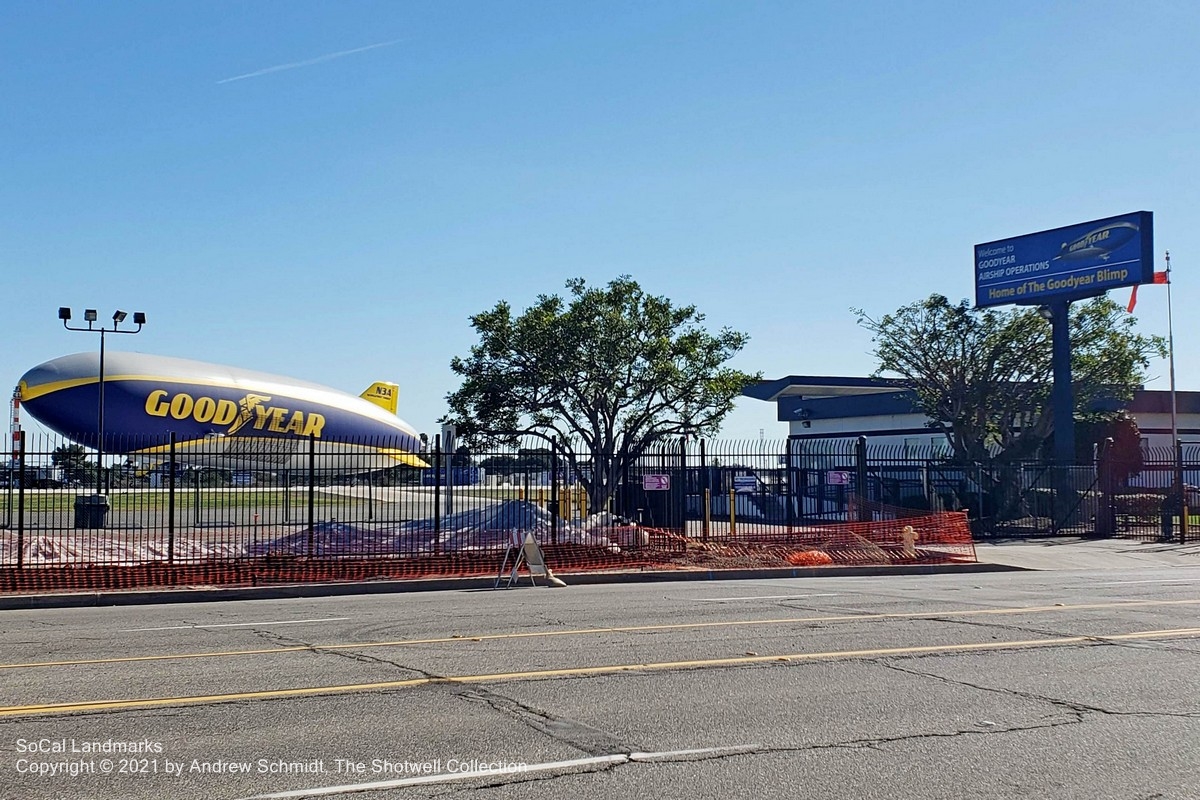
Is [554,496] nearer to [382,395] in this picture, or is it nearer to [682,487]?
[682,487]

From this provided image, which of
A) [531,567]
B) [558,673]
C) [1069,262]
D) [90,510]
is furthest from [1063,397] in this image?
[558,673]

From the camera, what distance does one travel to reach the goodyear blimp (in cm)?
6188

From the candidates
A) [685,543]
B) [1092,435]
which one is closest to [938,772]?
[685,543]

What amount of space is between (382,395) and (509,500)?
74.4m

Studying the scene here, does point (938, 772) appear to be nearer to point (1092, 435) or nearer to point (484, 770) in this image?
point (484, 770)

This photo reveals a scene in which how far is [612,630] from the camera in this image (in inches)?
474

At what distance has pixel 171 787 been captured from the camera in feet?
19.3

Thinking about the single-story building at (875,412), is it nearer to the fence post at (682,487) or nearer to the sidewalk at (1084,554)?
the sidewalk at (1084,554)

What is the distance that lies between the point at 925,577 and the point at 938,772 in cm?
1558

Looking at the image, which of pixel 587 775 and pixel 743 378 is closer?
pixel 587 775

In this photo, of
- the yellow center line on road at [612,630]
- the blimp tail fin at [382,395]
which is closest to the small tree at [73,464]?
the yellow center line on road at [612,630]

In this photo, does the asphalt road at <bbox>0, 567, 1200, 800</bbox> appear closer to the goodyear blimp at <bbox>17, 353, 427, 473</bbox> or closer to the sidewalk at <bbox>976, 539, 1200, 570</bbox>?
the sidewalk at <bbox>976, 539, 1200, 570</bbox>

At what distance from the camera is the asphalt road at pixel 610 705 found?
6.06 metres

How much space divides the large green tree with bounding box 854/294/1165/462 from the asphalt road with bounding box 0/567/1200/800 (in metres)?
28.9
